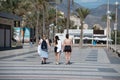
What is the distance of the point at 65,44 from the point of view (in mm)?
22750

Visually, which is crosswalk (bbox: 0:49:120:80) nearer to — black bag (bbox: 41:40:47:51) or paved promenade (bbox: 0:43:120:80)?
paved promenade (bbox: 0:43:120:80)

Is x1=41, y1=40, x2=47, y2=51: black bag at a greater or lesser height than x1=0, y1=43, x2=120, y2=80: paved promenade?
greater

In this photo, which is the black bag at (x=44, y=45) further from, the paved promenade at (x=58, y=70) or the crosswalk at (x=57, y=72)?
the crosswalk at (x=57, y=72)

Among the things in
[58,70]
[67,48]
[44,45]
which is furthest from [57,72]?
[44,45]

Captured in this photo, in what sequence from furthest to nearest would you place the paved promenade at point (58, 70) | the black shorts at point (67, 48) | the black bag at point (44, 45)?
the black bag at point (44, 45) → the black shorts at point (67, 48) → the paved promenade at point (58, 70)

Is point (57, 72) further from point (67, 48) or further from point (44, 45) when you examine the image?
point (44, 45)

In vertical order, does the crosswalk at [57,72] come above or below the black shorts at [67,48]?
below

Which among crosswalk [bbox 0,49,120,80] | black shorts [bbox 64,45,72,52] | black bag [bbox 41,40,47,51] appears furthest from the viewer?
black bag [bbox 41,40,47,51]

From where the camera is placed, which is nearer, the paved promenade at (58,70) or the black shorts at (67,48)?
the paved promenade at (58,70)

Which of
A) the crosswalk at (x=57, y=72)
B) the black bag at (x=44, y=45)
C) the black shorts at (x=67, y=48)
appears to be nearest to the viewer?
the crosswalk at (x=57, y=72)

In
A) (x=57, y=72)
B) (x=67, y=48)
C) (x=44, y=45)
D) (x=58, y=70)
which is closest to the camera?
(x=57, y=72)

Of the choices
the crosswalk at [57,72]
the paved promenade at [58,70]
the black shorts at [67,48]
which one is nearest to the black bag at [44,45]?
the paved promenade at [58,70]

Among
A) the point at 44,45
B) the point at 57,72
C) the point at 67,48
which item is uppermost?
the point at 44,45

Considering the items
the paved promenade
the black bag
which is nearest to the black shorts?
the paved promenade
